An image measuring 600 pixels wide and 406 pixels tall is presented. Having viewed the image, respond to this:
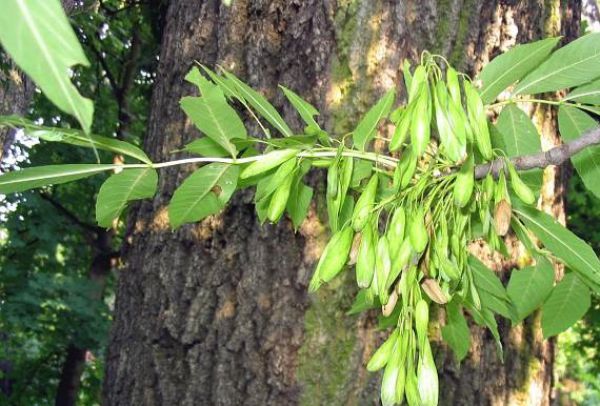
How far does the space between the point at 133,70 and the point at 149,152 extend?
4.34m

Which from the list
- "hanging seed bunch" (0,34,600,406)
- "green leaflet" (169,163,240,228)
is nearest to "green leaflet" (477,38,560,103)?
"hanging seed bunch" (0,34,600,406)

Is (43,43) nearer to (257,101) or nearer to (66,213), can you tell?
(257,101)

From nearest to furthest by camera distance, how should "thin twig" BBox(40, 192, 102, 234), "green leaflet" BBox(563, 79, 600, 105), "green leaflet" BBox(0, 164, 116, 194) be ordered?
1. "green leaflet" BBox(0, 164, 116, 194)
2. "green leaflet" BBox(563, 79, 600, 105)
3. "thin twig" BBox(40, 192, 102, 234)

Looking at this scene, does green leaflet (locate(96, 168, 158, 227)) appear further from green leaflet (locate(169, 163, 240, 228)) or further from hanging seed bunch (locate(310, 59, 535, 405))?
hanging seed bunch (locate(310, 59, 535, 405))

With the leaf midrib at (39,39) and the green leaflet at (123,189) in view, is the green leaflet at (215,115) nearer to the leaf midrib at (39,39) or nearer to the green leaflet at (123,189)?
the green leaflet at (123,189)

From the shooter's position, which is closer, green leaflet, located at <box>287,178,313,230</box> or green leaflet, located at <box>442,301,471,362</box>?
green leaflet, located at <box>287,178,313,230</box>

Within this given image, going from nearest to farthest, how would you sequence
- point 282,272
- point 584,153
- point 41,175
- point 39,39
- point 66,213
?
1. point 39,39
2. point 41,175
3. point 584,153
4. point 282,272
5. point 66,213

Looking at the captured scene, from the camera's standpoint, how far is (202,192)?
1070mm

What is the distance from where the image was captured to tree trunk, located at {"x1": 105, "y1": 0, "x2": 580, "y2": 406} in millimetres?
1634

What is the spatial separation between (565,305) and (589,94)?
39 cm

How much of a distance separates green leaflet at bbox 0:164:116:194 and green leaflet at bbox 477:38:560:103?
549 mm

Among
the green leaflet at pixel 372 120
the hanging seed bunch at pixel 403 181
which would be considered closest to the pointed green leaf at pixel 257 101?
the hanging seed bunch at pixel 403 181

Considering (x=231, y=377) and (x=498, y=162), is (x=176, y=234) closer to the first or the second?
(x=231, y=377)

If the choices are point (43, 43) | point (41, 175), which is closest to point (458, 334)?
point (41, 175)
